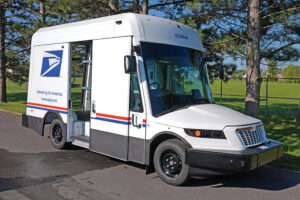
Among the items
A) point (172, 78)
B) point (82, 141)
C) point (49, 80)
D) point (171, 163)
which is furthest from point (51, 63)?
point (171, 163)

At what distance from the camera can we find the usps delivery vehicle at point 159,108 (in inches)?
199

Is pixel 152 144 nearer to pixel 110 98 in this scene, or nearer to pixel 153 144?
pixel 153 144

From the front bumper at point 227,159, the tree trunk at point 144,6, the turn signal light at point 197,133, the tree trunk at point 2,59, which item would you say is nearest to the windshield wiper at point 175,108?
the turn signal light at point 197,133

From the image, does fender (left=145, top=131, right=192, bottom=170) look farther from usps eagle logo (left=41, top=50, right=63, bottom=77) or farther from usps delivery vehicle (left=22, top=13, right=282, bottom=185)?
usps eagle logo (left=41, top=50, right=63, bottom=77)

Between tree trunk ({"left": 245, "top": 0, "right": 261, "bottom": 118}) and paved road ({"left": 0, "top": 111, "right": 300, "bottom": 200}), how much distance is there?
12.7ft

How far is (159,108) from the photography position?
562cm

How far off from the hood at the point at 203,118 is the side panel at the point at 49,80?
3173 millimetres

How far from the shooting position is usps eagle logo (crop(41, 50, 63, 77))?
776 cm

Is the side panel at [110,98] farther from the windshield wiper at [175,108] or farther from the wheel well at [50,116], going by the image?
the wheel well at [50,116]

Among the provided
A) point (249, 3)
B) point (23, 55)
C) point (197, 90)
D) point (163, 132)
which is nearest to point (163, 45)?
point (197, 90)

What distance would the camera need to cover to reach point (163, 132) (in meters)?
5.42

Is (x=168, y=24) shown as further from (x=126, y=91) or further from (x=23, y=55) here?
(x=23, y=55)

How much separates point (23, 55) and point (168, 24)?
1504 centimetres

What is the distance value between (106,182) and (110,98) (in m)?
1.66
